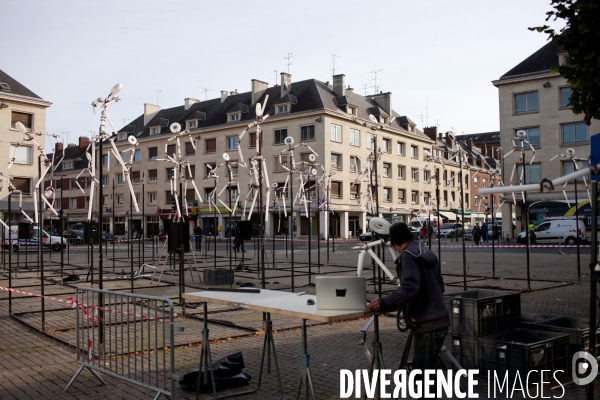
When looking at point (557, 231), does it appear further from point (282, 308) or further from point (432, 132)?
point (282, 308)

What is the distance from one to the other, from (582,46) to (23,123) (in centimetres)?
5581

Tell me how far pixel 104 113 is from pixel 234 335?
4.93m

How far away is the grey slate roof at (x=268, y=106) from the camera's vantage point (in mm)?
60594

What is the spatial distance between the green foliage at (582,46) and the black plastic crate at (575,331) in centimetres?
275

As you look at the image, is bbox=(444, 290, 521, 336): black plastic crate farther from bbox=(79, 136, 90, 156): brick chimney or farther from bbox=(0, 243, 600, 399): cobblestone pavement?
bbox=(79, 136, 90, 156): brick chimney

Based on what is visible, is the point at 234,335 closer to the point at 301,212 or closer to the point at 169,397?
the point at 169,397

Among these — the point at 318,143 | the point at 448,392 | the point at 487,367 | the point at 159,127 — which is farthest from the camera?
the point at 159,127

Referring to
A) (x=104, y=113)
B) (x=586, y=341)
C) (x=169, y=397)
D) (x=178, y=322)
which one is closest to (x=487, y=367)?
(x=586, y=341)

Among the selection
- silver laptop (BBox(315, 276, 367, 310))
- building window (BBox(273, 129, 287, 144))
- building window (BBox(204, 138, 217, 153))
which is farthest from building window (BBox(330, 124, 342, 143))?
silver laptop (BBox(315, 276, 367, 310))

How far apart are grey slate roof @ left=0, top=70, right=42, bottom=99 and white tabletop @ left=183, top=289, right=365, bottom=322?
55.4m

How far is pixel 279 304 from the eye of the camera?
18.5 feet

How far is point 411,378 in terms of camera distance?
542cm

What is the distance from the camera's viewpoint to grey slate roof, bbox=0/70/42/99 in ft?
178

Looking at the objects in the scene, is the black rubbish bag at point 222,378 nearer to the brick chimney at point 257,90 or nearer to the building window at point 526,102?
the building window at point 526,102
